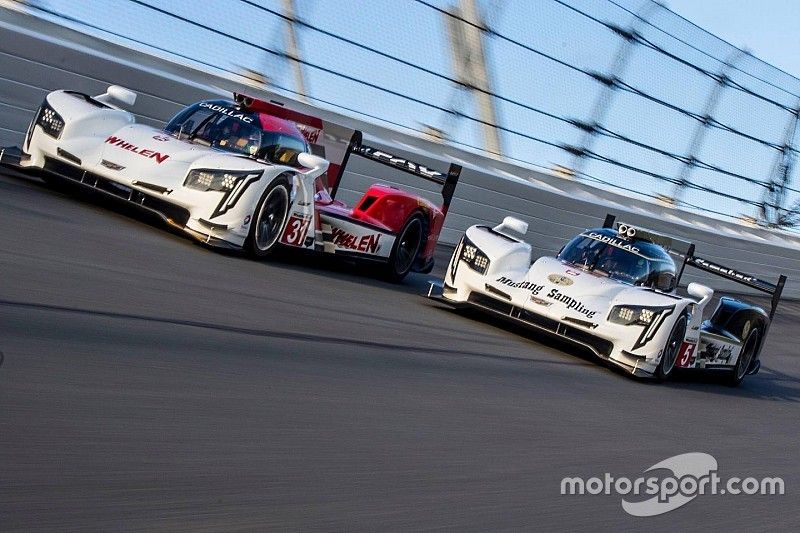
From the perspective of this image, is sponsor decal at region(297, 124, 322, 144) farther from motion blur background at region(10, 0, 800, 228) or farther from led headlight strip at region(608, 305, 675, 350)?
led headlight strip at region(608, 305, 675, 350)

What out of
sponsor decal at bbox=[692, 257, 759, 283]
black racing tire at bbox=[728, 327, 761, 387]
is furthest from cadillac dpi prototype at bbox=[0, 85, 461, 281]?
black racing tire at bbox=[728, 327, 761, 387]

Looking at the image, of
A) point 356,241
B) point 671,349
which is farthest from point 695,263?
point 356,241

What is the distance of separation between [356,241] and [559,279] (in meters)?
1.93

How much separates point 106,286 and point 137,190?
274 cm

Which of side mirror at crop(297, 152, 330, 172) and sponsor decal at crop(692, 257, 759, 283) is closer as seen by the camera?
side mirror at crop(297, 152, 330, 172)

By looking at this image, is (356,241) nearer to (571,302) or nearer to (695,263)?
(571,302)

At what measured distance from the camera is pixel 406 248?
11750 millimetres

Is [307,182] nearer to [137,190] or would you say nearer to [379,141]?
[137,190]

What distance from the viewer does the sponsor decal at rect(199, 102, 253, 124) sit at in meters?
10.0

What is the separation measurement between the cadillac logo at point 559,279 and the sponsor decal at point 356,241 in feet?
6.04

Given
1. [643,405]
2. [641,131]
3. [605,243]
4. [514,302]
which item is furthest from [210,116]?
[641,131]

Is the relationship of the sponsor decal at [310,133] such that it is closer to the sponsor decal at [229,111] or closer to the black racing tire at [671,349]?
the sponsor decal at [229,111]

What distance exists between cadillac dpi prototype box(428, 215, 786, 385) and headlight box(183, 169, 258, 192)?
220cm

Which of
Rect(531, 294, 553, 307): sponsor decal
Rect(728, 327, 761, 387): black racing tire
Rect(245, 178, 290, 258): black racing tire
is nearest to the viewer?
Rect(245, 178, 290, 258): black racing tire
